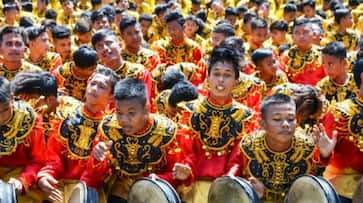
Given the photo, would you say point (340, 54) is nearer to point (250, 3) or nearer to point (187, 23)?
point (187, 23)

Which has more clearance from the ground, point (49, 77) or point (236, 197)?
point (49, 77)

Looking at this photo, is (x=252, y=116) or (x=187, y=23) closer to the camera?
(x=252, y=116)

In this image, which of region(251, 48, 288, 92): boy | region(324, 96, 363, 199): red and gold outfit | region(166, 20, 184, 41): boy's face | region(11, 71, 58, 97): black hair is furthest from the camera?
region(166, 20, 184, 41): boy's face

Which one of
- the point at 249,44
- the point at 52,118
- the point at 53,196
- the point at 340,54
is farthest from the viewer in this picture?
the point at 249,44

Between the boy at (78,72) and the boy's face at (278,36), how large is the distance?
3.97 meters

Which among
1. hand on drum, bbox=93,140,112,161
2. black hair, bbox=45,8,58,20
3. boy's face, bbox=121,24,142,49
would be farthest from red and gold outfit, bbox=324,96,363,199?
black hair, bbox=45,8,58,20

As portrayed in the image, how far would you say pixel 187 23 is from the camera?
9.78 m

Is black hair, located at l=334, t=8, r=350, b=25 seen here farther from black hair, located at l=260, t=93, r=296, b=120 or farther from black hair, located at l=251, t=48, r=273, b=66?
black hair, located at l=260, t=93, r=296, b=120

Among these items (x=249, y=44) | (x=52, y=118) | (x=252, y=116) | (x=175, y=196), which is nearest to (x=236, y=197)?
(x=175, y=196)

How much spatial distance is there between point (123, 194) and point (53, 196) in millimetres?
405

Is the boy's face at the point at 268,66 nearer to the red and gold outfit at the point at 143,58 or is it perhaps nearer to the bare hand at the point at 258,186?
the red and gold outfit at the point at 143,58

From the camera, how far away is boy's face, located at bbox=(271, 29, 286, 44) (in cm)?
993

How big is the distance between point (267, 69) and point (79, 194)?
10.0ft

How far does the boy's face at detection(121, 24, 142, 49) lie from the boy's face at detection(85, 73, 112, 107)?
242cm
